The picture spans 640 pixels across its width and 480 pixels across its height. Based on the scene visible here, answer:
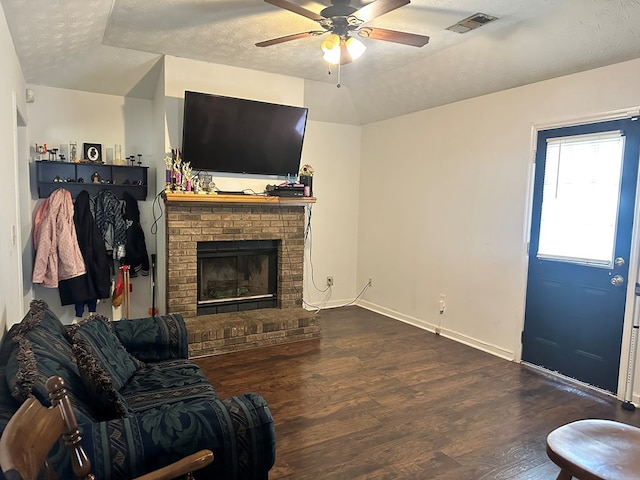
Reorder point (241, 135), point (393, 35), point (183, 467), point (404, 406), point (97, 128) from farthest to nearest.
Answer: point (97, 128) < point (241, 135) < point (404, 406) < point (393, 35) < point (183, 467)

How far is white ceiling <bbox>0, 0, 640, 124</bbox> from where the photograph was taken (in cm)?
288

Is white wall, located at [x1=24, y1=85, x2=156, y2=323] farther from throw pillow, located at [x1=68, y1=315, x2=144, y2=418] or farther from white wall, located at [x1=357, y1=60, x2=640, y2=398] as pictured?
white wall, located at [x1=357, y1=60, x2=640, y2=398]

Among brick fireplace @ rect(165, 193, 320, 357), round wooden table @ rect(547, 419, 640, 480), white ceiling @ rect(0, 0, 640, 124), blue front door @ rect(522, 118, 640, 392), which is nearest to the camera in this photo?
round wooden table @ rect(547, 419, 640, 480)

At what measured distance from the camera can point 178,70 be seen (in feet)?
13.2

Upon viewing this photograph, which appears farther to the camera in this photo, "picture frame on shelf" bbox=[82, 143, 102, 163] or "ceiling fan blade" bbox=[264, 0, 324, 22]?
"picture frame on shelf" bbox=[82, 143, 102, 163]

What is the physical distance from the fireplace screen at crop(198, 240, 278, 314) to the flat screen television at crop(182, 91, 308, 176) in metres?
0.80

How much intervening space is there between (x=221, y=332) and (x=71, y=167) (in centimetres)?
229

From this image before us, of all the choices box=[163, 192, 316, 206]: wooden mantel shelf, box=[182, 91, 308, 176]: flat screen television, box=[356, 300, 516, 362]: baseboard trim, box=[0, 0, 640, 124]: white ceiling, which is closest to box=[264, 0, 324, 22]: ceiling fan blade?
box=[0, 0, 640, 124]: white ceiling

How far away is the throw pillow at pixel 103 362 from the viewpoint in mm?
1654

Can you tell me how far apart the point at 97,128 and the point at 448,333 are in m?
4.34

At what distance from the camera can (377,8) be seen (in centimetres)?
244

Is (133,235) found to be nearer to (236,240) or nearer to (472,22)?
(236,240)

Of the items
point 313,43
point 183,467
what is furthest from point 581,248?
point 183,467

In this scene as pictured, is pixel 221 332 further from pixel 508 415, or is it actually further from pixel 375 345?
pixel 508 415
